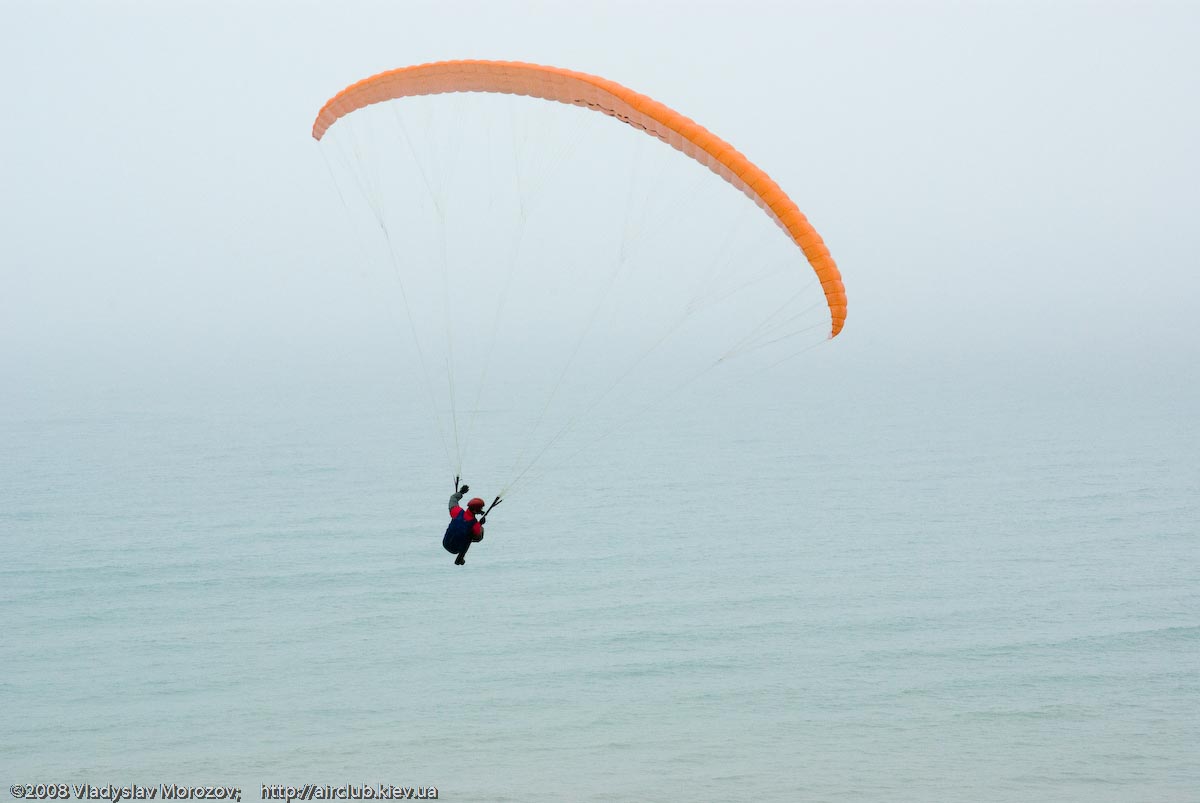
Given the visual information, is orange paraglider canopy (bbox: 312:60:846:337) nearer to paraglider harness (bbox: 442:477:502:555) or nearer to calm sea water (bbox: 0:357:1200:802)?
paraglider harness (bbox: 442:477:502:555)

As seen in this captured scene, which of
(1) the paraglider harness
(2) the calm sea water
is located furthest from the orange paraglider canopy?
(2) the calm sea water

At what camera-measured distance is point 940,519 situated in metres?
74.8

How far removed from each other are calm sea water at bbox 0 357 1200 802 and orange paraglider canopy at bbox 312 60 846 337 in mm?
27982

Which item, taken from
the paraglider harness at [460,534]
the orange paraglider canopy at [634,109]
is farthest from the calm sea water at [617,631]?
the orange paraglider canopy at [634,109]

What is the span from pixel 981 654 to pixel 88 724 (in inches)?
1620

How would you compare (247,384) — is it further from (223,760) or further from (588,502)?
(223,760)

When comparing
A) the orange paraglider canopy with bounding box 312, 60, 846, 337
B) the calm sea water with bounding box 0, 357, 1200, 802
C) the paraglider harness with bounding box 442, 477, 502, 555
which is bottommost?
the calm sea water with bounding box 0, 357, 1200, 802

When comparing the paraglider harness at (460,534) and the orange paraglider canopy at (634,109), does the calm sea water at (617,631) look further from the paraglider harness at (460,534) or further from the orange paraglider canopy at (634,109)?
the orange paraglider canopy at (634,109)

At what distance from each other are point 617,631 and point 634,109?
39.2 m

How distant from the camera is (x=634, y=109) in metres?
17.6

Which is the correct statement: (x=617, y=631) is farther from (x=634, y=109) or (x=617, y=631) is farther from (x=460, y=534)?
(x=634, y=109)

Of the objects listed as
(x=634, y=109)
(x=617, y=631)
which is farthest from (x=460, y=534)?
(x=617, y=631)

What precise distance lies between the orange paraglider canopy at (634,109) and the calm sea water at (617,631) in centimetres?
2798

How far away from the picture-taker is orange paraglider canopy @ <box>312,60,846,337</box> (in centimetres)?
1755
